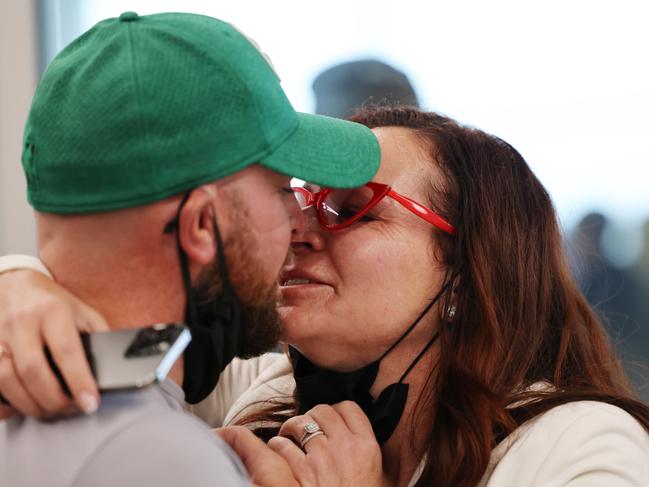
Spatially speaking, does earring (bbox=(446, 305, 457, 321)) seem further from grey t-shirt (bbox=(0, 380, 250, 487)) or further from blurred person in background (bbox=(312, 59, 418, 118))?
blurred person in background (bbox=(312, 59, 418, 118))

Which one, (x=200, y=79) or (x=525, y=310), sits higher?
(x=200, y=79)

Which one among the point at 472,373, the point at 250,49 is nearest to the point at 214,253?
the point at 250,49

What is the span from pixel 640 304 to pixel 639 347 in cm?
13

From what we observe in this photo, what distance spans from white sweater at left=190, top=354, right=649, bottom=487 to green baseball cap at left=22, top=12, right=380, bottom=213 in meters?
0.58

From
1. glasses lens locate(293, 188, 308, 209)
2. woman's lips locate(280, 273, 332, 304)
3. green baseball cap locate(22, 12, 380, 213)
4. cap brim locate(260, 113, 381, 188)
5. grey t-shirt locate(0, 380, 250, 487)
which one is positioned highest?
green baseball cap locate(22, 12, 380, 213)

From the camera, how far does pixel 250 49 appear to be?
1057mm

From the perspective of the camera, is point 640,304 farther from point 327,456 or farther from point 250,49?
point 250,49

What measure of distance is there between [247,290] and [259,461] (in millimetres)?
286

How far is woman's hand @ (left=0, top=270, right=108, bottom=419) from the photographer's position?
2.88ft

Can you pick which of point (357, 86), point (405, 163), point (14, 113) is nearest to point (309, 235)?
point (405, 163)

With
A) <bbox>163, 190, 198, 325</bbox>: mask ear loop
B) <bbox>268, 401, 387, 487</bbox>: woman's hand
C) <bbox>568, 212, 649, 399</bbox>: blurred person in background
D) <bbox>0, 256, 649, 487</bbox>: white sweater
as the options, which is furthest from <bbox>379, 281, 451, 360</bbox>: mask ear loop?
<bbox>568, 212, 649, 399</bbox>: blurred person in background

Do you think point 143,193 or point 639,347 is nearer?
point 143,193

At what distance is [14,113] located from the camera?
2.67 meters

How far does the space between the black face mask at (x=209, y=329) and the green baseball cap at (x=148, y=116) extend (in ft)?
0.22
